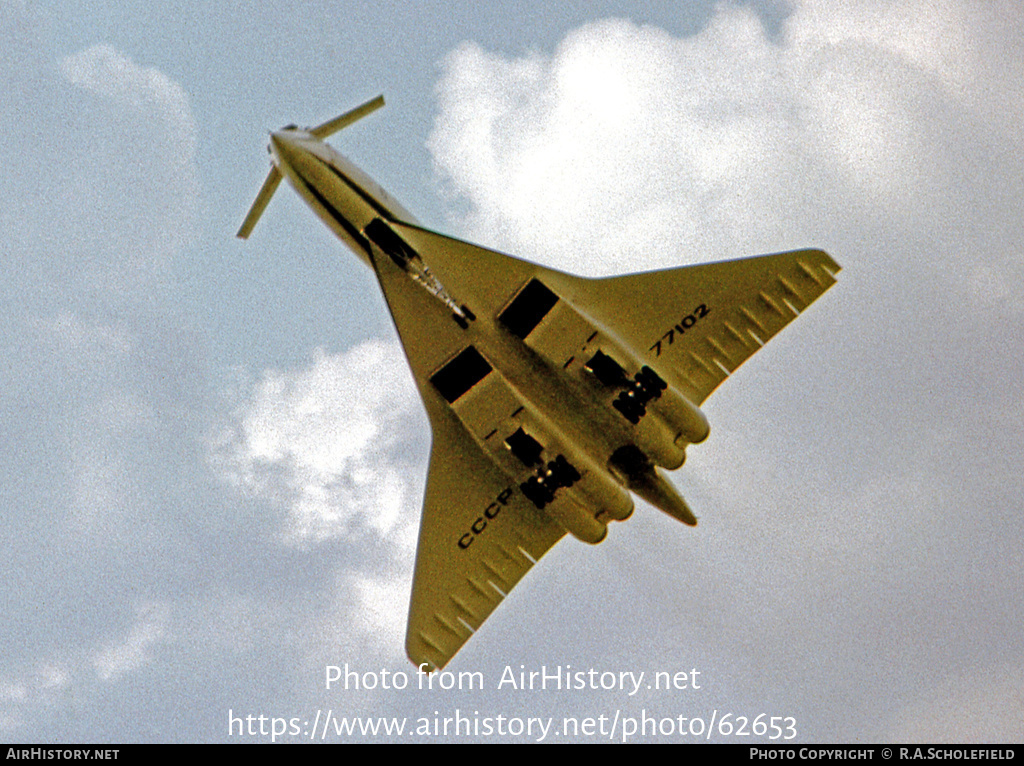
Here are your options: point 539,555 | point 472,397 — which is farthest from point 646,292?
point 539,555

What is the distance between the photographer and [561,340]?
111 ft

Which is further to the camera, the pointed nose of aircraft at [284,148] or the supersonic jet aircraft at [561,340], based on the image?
the pointed nose of aircraft at [284,148]

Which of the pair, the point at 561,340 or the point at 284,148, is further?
the point at 284,148

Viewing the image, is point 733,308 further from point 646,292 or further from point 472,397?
point 472,397

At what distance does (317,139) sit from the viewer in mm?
36969

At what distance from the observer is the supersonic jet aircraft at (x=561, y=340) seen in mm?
34312

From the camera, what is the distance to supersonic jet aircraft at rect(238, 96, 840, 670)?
34.3 meters

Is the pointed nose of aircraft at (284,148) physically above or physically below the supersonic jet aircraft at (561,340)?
above

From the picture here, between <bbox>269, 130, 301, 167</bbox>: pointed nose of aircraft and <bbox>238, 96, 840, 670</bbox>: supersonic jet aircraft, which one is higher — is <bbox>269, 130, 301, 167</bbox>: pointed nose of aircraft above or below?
above

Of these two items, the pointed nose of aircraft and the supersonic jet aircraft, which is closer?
the supersonic jet aircraft
